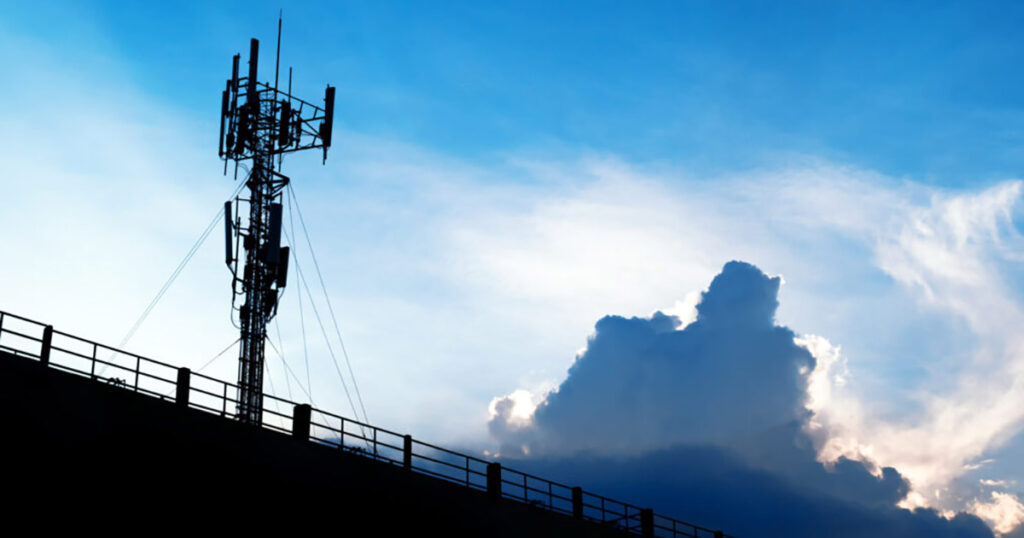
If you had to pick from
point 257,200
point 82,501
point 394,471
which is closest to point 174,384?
point 82,501

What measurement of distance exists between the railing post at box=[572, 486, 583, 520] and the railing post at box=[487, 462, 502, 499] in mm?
5308

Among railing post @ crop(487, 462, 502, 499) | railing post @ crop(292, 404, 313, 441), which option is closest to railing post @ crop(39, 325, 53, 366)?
railing post @ crop(292, 404, 313, 441)

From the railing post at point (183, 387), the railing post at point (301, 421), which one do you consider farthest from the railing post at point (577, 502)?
the railing post at point (183, 387)

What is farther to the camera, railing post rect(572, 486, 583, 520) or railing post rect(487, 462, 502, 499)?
railing post rect(572, 486, 583, 520)

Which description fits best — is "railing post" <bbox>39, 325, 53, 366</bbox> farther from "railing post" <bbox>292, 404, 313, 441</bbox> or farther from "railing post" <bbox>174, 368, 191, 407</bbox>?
"railing post" <bbox>292, 404, 313, 441</bbox>

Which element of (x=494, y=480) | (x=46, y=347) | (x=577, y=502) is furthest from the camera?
(x=577, y=502)

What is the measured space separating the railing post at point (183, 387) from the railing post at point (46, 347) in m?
3.31

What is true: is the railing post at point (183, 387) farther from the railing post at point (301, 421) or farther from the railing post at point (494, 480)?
the railing post at point (494, 480)

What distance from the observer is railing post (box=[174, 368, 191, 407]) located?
26.1 m

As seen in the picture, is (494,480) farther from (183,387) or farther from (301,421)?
(183,387)

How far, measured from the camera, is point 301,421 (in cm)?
2880

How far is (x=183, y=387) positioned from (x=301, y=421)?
3.86 metres

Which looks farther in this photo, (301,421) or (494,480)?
(494,480)

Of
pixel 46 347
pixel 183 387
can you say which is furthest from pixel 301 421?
pixel 46 347
